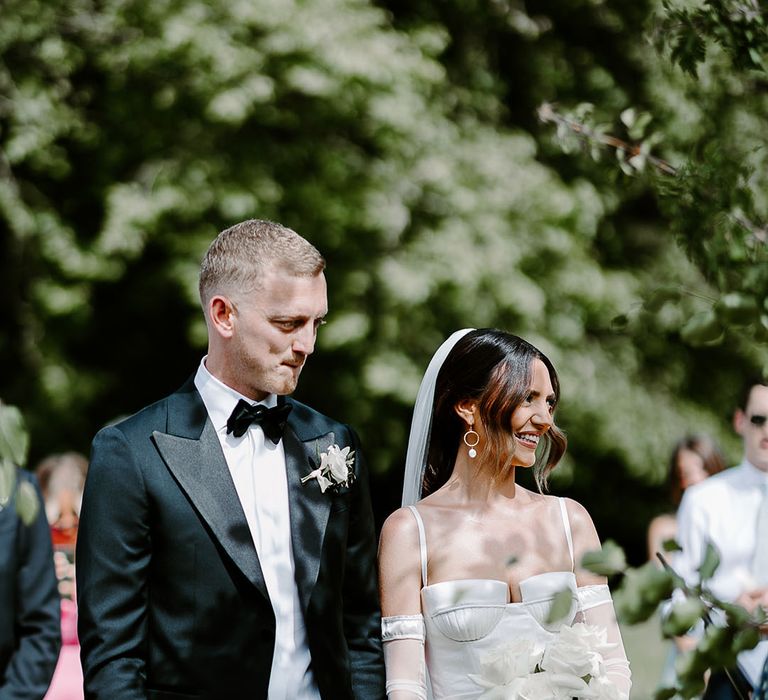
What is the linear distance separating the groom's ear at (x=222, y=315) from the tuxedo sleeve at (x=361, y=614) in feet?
1.87

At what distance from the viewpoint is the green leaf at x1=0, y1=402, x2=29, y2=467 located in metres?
1.35

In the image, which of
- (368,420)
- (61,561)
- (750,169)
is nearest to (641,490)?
(368,420)

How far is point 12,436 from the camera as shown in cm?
136

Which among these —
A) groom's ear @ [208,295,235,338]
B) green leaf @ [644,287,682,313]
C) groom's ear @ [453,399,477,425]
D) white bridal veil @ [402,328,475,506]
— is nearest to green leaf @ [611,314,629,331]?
green leaf @ [644,287,682,313]

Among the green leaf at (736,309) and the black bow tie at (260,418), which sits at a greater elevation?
the green leaf at (736,309)

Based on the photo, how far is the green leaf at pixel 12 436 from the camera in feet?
4.43

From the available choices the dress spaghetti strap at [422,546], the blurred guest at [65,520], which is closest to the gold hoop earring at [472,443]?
the dress spaghetti strap at [422,546]

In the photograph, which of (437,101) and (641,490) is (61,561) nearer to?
(437,101)

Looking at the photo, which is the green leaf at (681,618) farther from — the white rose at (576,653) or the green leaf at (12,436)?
the white rose at (576,653)

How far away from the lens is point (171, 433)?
298 centimetres

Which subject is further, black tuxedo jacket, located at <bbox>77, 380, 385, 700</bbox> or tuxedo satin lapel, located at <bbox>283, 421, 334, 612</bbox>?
tuxedo satin lapel, located at <bbox>283, 421, 334, 612</bbox>

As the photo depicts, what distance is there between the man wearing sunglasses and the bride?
61.2 inches

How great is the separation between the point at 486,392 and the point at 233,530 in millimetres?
907

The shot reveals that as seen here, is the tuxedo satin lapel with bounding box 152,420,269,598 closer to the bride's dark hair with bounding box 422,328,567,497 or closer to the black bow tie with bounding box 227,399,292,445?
the black bow tie with bounding box 227,399,292,445
